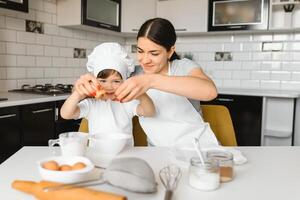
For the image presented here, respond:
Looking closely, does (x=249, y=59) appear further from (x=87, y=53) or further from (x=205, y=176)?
(x=205, y=176)

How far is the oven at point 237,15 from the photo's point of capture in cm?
306

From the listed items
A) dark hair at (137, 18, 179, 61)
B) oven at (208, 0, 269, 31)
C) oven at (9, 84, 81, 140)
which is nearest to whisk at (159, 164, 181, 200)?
dark hair at (137, 18, 179, 61)

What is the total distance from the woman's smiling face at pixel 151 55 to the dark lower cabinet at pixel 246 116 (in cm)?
174

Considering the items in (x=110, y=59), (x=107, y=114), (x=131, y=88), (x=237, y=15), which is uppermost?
(x=237, y=15)

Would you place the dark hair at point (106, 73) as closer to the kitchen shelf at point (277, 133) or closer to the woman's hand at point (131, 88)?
the woman's hand at point (131, 88)

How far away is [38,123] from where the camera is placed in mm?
2254

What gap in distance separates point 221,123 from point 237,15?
1871mm

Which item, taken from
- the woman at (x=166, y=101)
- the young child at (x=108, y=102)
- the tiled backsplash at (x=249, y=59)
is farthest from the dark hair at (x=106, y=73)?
the tiled backsplash at (x=249, y=59)

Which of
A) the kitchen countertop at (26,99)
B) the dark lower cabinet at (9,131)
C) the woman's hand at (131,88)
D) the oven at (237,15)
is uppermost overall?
the oven at (237,15)

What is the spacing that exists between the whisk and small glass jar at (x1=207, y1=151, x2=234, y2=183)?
0.11 meters

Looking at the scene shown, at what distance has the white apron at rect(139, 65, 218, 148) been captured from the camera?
1444mm

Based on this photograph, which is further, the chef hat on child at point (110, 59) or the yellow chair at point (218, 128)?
the yellow chair at point (218, 128)

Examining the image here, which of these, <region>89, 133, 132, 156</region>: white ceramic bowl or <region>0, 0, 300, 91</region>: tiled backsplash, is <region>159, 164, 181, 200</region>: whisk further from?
<region>0, 0, 300, 91</region>: tiled backsplash

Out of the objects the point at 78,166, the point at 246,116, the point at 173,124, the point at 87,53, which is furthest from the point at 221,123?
the point at 87,53
